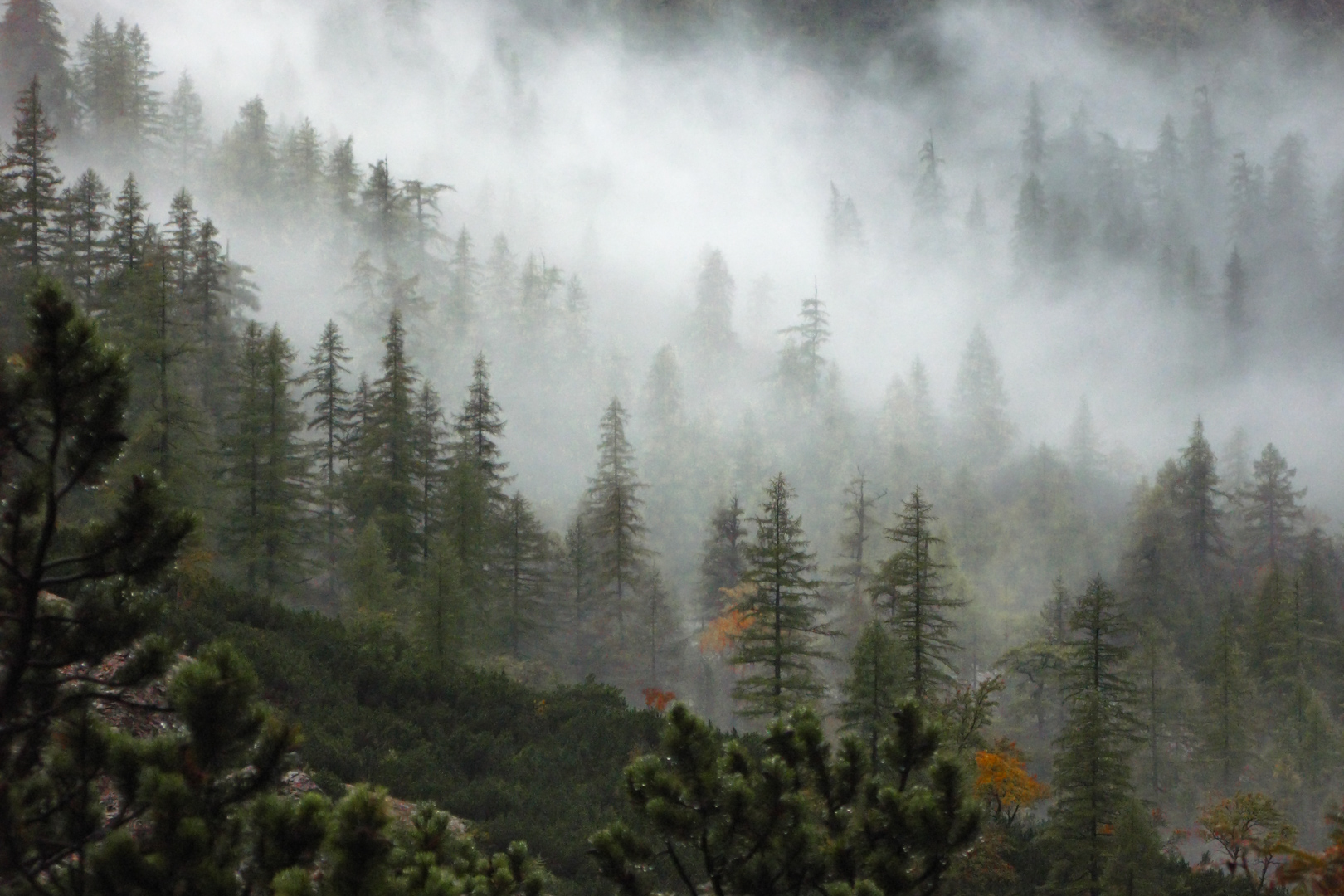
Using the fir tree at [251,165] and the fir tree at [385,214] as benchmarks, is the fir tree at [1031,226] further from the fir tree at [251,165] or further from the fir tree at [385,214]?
the fir tree at [251,165]

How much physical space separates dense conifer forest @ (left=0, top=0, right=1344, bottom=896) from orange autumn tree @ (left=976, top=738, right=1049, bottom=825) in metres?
0.27

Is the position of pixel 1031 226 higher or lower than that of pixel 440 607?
higher

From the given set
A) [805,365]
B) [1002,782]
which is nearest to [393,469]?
[1002,782]

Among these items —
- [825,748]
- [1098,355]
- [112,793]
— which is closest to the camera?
[825,748]

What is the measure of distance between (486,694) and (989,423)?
69.2 metres

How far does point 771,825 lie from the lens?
633 centimetres

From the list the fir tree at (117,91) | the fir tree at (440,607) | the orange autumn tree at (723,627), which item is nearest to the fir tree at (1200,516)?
the orange autumn tree at (723,627)

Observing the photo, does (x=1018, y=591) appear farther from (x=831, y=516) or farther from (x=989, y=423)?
(x=989, y=423)

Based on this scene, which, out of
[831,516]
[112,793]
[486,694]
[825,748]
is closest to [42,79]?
[831,516]

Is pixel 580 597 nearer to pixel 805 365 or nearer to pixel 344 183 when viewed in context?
pixel 805 365

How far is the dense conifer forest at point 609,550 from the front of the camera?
18.3 feet

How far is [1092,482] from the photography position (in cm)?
7562

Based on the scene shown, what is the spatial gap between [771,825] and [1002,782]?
2040 centimetres

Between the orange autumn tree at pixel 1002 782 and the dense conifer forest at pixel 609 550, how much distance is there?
0.27m
